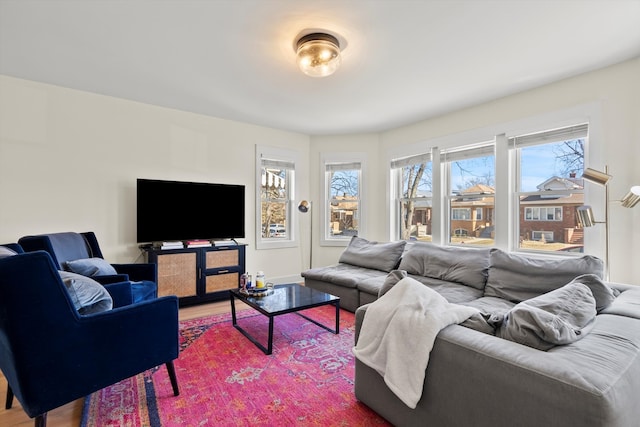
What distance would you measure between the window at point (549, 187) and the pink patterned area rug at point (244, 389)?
2.35m

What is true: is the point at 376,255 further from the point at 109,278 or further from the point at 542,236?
the point at 109,278

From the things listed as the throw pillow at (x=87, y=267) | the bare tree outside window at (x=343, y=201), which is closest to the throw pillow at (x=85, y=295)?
the throw pillow at (x=87, y=267)

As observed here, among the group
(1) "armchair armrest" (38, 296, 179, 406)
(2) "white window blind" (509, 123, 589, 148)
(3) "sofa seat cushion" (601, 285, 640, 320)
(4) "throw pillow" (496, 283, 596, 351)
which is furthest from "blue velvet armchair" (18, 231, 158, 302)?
(2) "white window blind" (509, 123, 589, 148)

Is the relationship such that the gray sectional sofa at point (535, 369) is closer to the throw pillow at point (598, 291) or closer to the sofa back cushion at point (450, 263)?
the throw pillow at point (598, 291)

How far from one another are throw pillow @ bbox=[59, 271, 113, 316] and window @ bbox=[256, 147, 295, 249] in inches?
115

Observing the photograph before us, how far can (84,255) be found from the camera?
9.94 feet

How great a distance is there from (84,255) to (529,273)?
412 centimetres

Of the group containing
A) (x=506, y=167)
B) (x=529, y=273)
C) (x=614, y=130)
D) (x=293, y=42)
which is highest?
(x=293, y=42)

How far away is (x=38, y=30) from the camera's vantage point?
2311 mm

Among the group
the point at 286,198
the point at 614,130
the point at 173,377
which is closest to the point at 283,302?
the point at 173,377

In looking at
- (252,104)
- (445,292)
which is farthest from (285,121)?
(445,292)

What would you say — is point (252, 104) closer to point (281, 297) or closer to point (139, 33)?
point (139, 33)

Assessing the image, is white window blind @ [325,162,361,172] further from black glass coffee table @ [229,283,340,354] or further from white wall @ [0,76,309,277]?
black glass coffee table @ [229,283,340,354]

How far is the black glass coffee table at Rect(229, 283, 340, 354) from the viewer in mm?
2545
